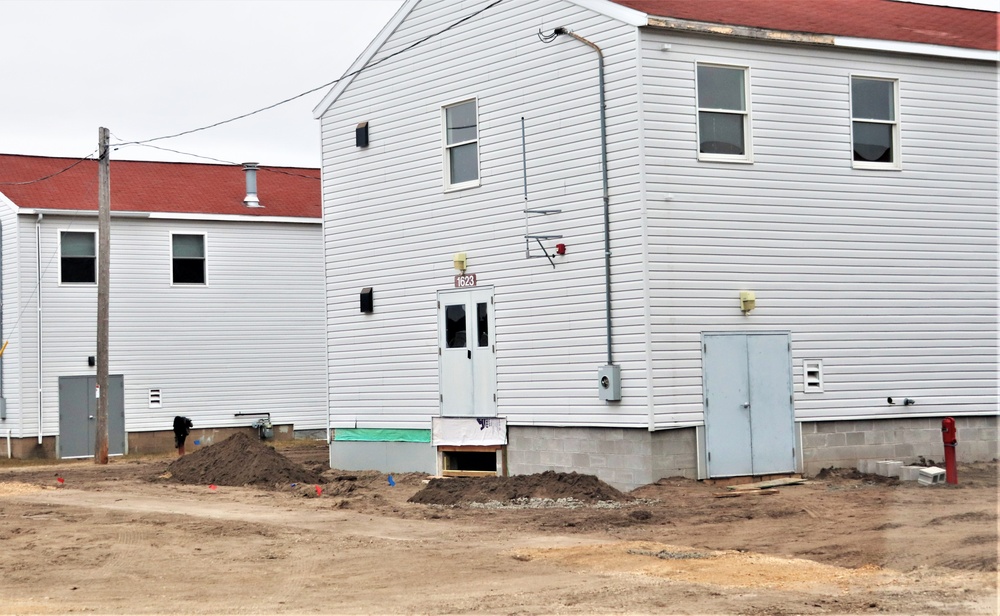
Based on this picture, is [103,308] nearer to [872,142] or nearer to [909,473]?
[872,142]

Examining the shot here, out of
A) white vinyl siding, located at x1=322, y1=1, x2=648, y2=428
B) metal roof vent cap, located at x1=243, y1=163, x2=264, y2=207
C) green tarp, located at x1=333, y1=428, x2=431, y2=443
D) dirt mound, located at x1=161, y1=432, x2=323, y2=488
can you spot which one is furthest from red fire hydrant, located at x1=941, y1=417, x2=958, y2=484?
metal roof vent cap, located at x1=243, y1=163, x2=264, y2=207

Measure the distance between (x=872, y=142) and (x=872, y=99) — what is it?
69 cm

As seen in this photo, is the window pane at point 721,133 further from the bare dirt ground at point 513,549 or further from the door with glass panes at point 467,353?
the bare dirt ground at point 513,549

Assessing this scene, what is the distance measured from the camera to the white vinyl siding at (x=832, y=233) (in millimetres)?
19047

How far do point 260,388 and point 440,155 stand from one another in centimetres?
1701

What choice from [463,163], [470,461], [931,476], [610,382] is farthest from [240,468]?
[931,476]

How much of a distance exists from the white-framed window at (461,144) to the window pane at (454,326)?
2.07 meters

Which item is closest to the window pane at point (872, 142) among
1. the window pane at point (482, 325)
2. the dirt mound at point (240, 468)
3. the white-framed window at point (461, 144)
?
the white-framed window at point (461, 144)

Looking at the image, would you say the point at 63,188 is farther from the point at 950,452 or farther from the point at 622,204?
the point at 950,452

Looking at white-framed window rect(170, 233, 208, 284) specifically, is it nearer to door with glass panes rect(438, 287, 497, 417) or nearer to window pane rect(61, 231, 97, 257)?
window pane rect(61, 231, 97, 257)

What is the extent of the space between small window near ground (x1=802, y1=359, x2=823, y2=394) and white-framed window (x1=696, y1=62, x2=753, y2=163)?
127 inches

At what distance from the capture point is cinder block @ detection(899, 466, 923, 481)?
18891 millimetres

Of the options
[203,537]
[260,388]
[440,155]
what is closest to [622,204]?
[440,155]

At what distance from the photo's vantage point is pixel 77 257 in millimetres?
34875
